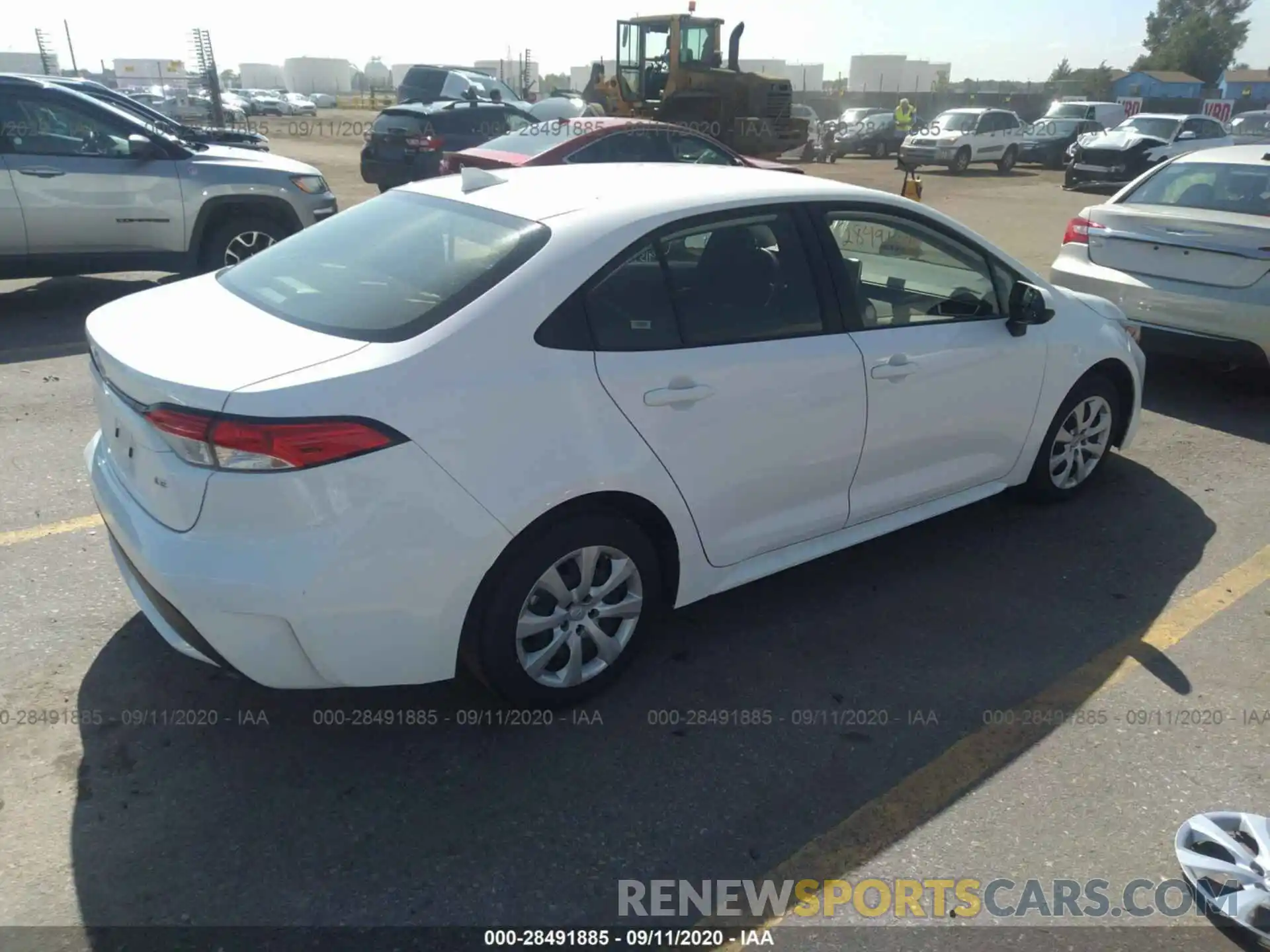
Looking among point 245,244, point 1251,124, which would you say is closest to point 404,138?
point 245,244

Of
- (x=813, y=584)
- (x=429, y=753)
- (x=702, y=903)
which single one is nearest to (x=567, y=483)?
(x=429, y=753)

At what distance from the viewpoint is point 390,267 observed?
314 centimetres

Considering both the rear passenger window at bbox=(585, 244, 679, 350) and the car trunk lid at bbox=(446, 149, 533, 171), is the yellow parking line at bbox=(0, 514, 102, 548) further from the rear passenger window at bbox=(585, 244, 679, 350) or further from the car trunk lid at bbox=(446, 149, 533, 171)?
the car trunk lid at bbox=(446, 149, 533, 171)

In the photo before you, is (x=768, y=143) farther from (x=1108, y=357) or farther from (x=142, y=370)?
(x=142, y=370)

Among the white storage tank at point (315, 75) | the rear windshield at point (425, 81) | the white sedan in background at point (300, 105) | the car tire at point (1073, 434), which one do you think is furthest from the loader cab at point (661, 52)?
the white storage tank at point (315, 75)

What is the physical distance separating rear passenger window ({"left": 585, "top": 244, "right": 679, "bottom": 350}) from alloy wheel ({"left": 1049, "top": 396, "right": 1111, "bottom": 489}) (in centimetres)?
237

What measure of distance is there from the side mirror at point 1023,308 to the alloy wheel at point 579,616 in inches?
81.2

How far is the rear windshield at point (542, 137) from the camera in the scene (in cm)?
1069

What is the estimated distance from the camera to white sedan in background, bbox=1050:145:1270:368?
236 inches

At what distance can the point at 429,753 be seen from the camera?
9.80 feet

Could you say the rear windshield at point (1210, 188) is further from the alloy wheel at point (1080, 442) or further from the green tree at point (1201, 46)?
the green tree at point (1201, 46)

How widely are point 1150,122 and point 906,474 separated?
24659mm

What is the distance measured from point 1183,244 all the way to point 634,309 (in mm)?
4830

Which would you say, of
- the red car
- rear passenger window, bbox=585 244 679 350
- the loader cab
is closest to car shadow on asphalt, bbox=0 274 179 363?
the red car
